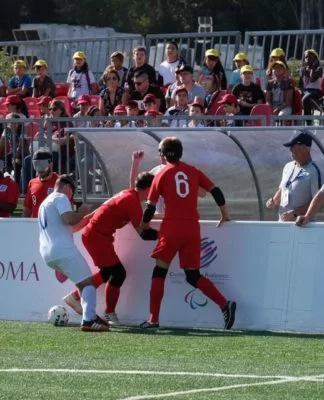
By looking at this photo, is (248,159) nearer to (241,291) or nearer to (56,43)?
(241,291)

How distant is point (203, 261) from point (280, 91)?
6.44 metres

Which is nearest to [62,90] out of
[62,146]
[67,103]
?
[67,103]

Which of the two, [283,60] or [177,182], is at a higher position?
[283,60]

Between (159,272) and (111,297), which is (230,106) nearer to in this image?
(111,297)

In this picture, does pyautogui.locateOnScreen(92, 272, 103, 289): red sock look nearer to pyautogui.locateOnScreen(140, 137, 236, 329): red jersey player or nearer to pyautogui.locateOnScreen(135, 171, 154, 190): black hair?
pyautogui.locateOnScreen(140, 137, 236, 329): red jersey player

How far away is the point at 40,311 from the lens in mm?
15664

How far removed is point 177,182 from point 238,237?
Result: 3.17ft

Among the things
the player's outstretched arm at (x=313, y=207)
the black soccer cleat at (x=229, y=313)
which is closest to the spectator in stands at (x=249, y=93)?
the player's outstretched arm at (x=313, y=207)

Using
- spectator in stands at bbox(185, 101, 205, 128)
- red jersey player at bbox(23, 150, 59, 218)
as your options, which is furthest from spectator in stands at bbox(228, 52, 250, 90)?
red jersey player at bbox(23, 150, 59, 218)

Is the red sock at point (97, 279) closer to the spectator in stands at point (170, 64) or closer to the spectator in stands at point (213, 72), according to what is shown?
the spectator in stands at point (213, 72)

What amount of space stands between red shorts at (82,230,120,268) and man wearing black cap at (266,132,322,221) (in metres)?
1.99

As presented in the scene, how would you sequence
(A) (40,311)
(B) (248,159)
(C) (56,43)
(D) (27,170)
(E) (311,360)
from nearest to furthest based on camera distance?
(E) (311,360) < (A) (40,311) < (B) (248,159) < (D) (27,170) < (C) (56,43)

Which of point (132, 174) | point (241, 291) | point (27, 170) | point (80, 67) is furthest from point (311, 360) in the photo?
point (80, 67)

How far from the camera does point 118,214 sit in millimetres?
14758
